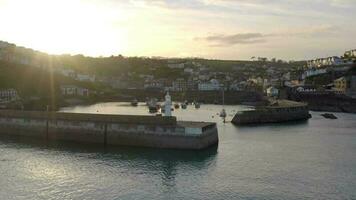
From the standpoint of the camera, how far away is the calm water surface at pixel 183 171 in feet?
65.6

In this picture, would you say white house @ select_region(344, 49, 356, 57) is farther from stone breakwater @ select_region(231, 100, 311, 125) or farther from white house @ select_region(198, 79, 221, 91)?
stone breakwater @ select_region(231, 100, 311, 125)

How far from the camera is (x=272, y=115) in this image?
173 feet

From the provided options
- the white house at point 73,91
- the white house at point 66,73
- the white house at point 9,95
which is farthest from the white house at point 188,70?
the white house at point 9,95

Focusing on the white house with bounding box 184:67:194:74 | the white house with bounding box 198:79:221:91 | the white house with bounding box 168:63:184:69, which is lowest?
the white house with bounding box 198:79:221:91

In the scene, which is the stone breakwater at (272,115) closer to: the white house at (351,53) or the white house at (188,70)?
the white house at (351,53)

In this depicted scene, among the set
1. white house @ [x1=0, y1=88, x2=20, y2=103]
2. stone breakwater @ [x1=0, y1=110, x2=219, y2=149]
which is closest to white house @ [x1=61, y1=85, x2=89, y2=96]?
white house @ [x1=0, y1=88, x2=20, y2=103]

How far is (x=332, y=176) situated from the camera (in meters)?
23.2

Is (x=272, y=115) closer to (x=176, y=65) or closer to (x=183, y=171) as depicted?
(x=183, y=171)

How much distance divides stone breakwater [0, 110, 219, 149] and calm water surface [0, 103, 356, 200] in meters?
0.87

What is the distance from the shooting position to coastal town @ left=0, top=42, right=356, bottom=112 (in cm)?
8456

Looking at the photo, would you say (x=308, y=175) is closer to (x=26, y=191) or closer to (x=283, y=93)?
(x=26, y=191)

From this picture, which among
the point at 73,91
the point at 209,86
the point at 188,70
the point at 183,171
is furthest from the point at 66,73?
the point at 183,171

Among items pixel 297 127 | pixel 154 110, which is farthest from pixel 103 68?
pixel 297 127

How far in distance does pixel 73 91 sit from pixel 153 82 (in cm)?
4392
